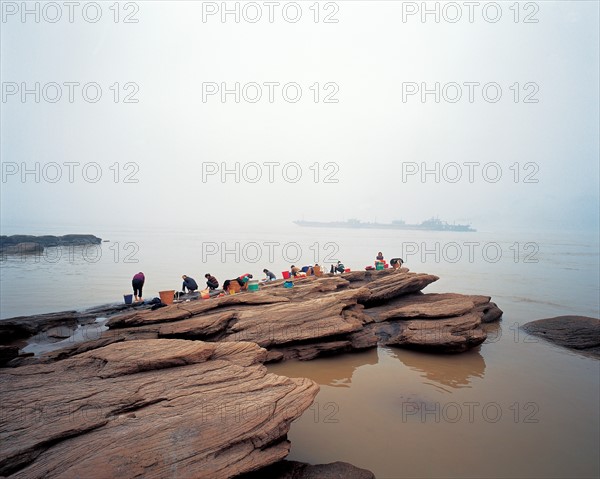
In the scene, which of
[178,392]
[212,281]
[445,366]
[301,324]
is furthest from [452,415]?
[212,281]

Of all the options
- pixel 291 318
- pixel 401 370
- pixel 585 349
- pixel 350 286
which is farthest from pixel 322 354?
pixel 585 349

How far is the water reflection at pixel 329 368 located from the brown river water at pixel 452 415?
40 millimetres

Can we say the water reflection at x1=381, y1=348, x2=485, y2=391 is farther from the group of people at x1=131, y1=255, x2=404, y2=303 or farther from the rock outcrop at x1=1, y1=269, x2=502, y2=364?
the group of people at x1=131, y1=255, x2=404, y2=303

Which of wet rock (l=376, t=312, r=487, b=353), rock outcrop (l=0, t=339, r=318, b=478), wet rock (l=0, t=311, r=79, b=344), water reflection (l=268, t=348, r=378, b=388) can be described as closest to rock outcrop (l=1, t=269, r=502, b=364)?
wet rock (l=376, t=312, r=487, b=353)

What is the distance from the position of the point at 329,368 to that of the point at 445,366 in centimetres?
490

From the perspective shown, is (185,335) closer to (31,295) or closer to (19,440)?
(19,440)

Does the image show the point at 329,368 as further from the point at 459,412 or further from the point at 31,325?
the point at 31,325

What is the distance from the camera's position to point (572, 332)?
53.9 ft

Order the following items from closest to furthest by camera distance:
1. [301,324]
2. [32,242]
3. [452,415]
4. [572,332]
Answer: [452,415] → [301,324] → [572,332] → [32,242]

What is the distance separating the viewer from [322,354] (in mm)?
13117

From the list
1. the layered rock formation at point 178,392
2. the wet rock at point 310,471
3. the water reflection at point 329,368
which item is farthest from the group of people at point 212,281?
the wet rock at point 310,471

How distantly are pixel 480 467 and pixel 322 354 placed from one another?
6857mm

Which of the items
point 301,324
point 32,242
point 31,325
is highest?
point 32,242

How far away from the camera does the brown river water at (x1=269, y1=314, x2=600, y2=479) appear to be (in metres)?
7.31
